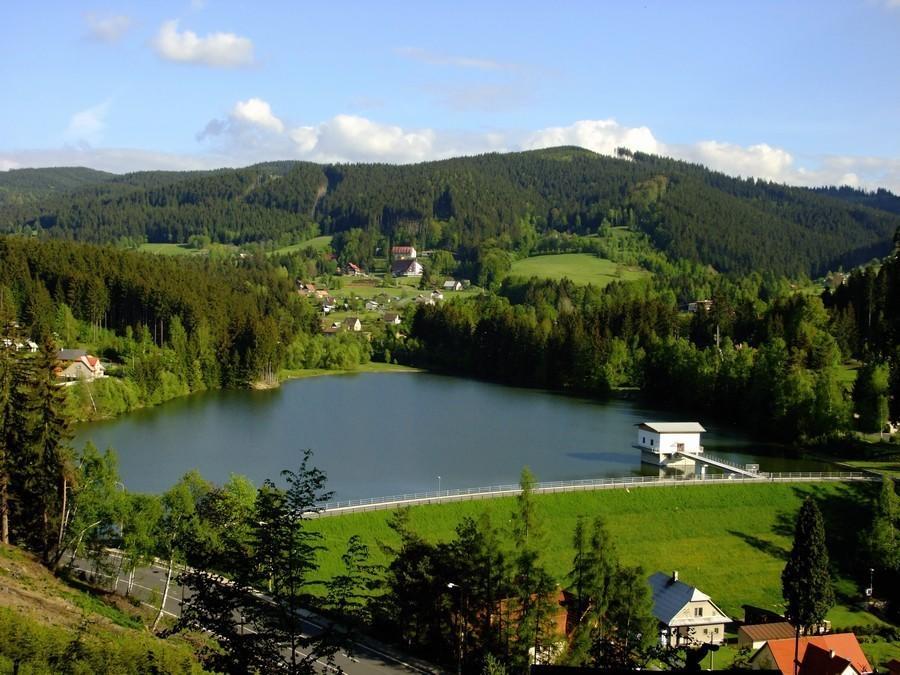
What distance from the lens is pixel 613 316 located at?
76.1 m

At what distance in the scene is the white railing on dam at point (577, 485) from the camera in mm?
32125

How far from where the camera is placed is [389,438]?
4697 cm

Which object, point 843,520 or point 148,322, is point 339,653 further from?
point 148,322

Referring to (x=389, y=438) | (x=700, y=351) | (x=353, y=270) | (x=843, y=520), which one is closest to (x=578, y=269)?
(x=353, y=270)

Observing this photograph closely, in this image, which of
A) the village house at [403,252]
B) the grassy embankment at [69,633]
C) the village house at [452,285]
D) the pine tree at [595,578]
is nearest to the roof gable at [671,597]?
the pine tree at [595,578]

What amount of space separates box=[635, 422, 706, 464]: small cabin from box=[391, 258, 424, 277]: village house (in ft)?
316

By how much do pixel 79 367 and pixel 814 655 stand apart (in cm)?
4658

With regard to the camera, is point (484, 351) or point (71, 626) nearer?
point (71, 626)

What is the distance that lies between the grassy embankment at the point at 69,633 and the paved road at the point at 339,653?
1.68 m

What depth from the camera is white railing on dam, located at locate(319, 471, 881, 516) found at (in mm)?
32125

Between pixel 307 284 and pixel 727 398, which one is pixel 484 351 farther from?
pixel 307 284

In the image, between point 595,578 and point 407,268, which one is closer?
point 595,578

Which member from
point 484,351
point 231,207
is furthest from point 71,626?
point 231,207

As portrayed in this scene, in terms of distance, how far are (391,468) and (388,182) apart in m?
164
